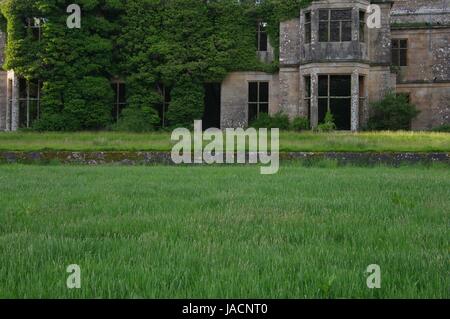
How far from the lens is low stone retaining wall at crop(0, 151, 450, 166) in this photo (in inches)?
661

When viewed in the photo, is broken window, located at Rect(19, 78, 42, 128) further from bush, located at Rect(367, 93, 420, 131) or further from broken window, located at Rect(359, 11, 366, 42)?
bush, located at Rect(367, 93, 420, 131)

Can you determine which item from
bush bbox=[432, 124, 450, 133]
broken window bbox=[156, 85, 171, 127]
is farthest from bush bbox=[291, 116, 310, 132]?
bush bbox=[432, 124, 450, 133]

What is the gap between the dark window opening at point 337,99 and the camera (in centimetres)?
2694

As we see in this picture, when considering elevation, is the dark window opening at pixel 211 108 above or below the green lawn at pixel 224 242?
above

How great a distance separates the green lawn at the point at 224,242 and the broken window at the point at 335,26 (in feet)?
63.1

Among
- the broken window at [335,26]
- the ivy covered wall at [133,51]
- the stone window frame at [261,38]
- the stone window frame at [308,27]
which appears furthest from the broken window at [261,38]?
the broken window at [335,26]

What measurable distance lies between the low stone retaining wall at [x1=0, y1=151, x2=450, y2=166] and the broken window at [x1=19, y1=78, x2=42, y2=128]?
11630mm

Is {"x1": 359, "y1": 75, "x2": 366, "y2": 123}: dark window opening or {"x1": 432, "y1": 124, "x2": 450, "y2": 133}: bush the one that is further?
{"x1": 432, "y1": 124, "x2": 450, "y2": 133}: bush

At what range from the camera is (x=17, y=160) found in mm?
17500

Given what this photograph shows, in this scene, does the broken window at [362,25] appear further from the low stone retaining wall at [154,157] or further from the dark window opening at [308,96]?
the low stone retaining wall at [154,157]

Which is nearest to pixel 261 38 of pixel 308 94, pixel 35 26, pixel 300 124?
pixel 308 94

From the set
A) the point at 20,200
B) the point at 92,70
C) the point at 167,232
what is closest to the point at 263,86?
the point at 92,70
